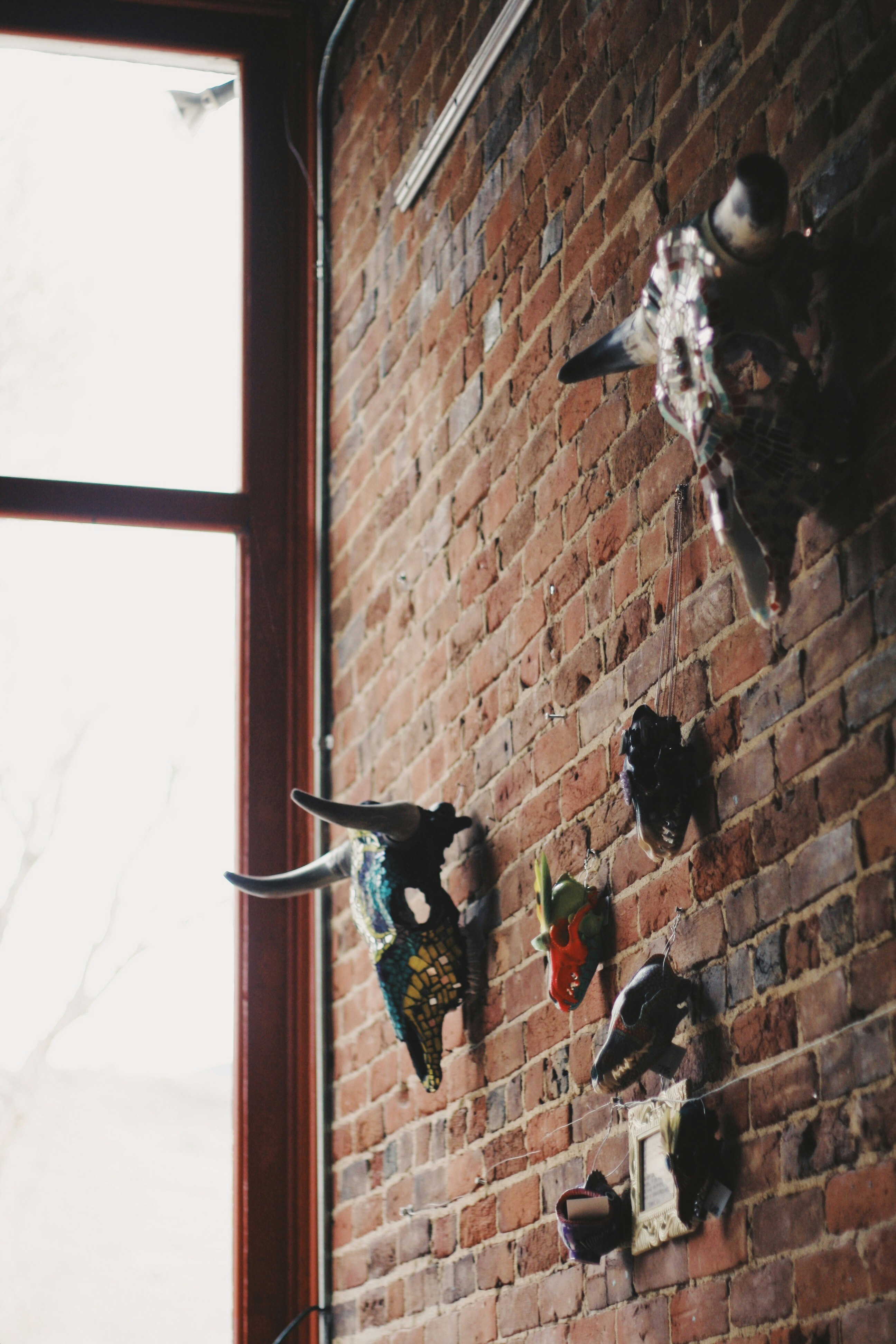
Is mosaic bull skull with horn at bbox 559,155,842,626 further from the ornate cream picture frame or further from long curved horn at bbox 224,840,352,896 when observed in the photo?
long curved horn at bbox 224,840,352,896

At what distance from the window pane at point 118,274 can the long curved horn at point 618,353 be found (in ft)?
6.58

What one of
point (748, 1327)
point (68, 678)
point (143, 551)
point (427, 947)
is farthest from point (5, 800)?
point (748, 1327)

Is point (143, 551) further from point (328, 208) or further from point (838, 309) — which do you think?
point (838, 309)

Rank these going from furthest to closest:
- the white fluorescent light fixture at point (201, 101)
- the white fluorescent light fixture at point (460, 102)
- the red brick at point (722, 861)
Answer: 1. the white fluorescent light fixture at point (201, 101)
2. the white fluorescent light fixture at point (460, 102)
3. the red brick at point (722, 861)

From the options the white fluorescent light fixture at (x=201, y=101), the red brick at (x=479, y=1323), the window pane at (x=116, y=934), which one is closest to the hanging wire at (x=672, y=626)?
the red brick at (x=479, y=1323)

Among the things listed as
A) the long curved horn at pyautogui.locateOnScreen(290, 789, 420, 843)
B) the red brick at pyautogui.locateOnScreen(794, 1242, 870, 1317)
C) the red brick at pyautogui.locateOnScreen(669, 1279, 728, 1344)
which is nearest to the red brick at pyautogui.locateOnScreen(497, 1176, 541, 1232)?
the red brick at pyautogui.locateOnScreen(669, 1279, 728, 1344)

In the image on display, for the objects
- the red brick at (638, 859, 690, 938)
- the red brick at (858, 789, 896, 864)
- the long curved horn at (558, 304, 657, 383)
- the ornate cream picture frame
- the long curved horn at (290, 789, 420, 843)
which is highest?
the long curved horn at (558, 304, 657, 383)

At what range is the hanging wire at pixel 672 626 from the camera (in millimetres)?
1897

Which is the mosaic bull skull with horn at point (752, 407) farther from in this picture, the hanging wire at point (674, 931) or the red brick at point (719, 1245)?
the red brick at point (719, 1245)

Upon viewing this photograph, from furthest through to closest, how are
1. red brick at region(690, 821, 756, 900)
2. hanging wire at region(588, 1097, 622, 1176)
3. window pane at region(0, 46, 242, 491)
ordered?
window pane at region(0, 46, 242, 491), hanging wire at region(588, 1097, 622, 1176), red brick at region(690, 821, 756, 900)

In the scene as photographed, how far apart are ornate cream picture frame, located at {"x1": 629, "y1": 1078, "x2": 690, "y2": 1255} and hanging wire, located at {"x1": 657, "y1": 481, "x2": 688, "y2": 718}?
18.3 inches

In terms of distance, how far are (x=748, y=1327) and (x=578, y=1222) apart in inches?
12.0

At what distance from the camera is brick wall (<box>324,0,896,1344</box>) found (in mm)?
1515

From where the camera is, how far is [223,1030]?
334 cm
